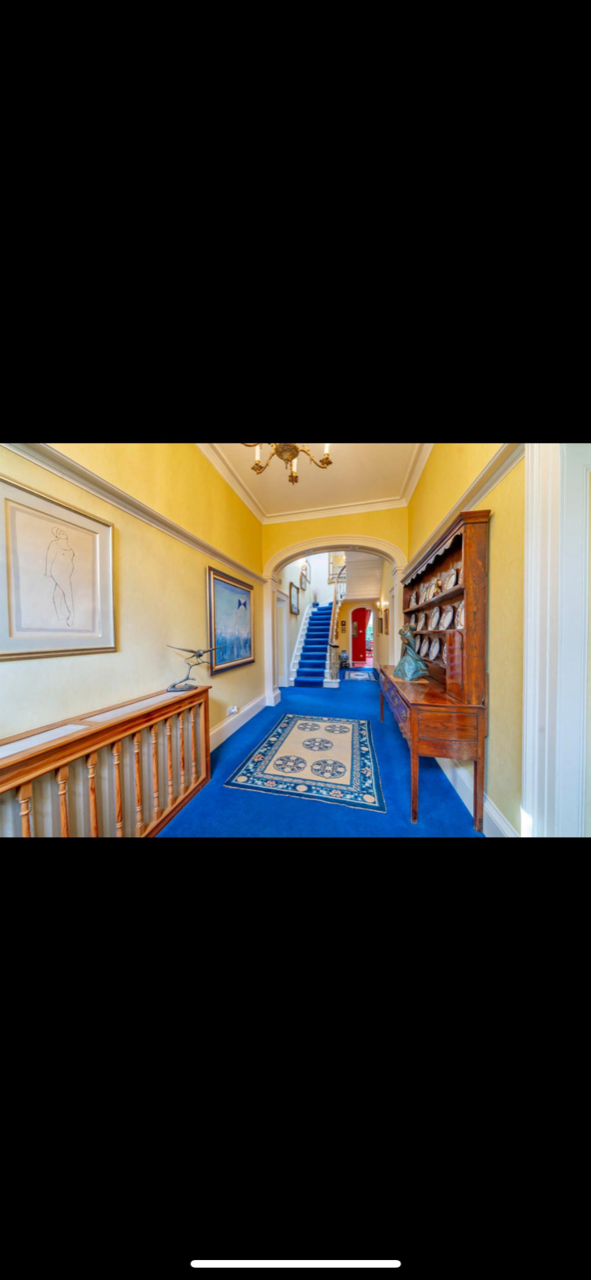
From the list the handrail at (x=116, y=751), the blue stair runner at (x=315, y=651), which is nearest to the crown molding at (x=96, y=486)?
the handrail at (x=116, y=751)

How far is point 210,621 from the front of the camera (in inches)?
107

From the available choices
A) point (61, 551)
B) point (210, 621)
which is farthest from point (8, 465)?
Result: point (210, 621)

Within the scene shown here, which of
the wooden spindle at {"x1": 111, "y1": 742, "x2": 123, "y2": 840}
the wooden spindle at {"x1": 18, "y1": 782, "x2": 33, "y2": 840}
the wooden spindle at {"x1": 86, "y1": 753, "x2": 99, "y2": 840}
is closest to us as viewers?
the wooden spindle at {"x1": 18, "y1": 782, "x2": 33, "y2": 840}

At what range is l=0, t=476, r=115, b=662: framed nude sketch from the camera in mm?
1176

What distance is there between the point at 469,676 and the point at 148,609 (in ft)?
6.28

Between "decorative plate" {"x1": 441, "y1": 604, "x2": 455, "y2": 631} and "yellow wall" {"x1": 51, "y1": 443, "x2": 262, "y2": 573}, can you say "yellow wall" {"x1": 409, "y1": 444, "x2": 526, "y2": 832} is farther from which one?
"yellow wall" {"x1": 51, "y1": 443, "x2": 262, "y2": 573}

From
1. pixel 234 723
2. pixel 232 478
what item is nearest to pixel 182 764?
pixel 234 723

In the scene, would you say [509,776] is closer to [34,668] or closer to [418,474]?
[34,668]

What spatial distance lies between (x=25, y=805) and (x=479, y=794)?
6.66 ft

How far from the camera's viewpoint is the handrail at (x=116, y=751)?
1049 mm

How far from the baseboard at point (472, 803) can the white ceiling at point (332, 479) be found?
262 centimetres

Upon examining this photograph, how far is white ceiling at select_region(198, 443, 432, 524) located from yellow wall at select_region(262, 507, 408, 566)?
0.29ft

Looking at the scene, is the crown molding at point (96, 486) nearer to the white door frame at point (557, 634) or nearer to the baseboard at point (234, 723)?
the baseboard at point (234, 723)

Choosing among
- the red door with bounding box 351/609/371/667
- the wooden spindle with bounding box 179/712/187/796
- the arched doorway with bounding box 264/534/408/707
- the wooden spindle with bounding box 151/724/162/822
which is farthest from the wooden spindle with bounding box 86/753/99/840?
the red door with bounding box 351/609/371/667
